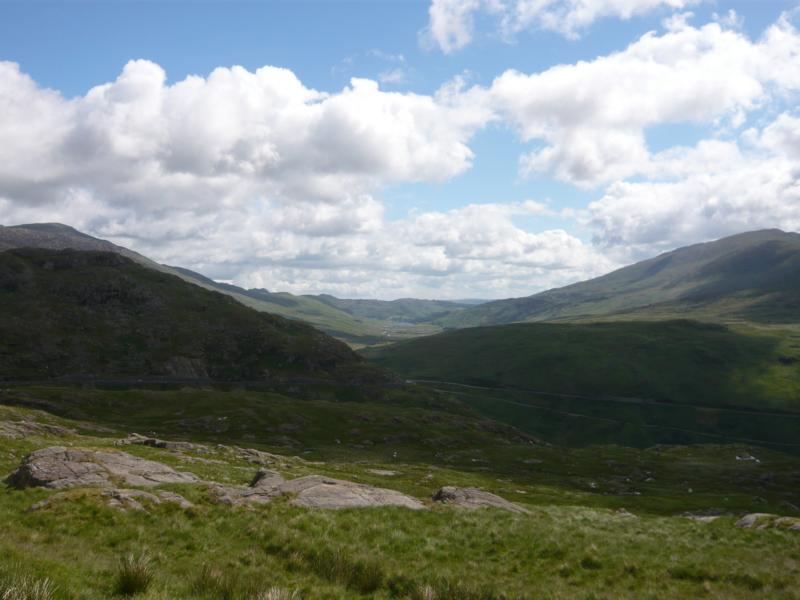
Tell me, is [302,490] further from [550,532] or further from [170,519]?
[550,532]

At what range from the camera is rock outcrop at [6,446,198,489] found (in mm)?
28203

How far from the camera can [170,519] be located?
2195cm

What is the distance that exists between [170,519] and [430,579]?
12314mm

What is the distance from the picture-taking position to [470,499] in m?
35.0

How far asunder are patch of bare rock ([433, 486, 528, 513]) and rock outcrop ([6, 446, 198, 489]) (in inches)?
689

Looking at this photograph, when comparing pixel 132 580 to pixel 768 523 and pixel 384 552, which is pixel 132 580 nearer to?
pixel 384 552

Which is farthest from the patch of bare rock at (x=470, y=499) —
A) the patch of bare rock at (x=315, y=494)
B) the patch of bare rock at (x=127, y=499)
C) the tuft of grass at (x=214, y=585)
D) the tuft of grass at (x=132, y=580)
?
the tuft of grass at (x=132, y=580)

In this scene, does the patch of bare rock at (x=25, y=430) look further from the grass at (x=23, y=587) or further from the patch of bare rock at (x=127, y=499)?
the grass at (x=23, y=587)

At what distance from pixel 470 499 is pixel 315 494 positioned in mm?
11787

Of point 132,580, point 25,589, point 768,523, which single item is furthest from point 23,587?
point 768,523

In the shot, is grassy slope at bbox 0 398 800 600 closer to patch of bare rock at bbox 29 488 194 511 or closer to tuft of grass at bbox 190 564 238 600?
tuft of grass at bbox 190 564 238 600

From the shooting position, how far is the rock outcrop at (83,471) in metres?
28.2

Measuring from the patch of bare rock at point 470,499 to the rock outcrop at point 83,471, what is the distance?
57.4 ft

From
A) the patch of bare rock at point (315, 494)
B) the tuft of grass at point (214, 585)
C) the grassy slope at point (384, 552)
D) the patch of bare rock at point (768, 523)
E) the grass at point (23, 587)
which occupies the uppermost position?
the grass at point (23, 587)
